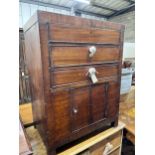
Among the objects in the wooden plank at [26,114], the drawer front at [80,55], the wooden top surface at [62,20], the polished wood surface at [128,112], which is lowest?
the polished wood surface at [128,112]

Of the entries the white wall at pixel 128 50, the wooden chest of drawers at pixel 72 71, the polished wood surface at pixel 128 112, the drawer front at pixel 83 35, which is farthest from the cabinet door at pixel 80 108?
the white wall at pixel 128 50

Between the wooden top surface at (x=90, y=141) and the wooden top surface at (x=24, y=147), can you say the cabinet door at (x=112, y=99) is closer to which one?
the wooden top surface at (x=90, y=141)

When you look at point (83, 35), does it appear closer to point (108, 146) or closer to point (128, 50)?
point (108, 146)

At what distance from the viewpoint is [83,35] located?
63cm

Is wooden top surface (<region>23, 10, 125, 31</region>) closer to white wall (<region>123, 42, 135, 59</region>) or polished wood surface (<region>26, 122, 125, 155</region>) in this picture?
polished wood surface (<region>26, 122, 125, 155</region>)

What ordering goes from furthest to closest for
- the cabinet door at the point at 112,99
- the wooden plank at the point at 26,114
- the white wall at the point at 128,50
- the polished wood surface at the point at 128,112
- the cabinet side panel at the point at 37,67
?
the white wall at the point at 128,50
the polished wood surface at the point at 128,112
the wooden plank at the point at 26,114
the cabinet door at the point at 112,99
the cabinet side panel at the point at 37,67

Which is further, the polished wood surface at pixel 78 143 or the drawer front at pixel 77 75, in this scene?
the polished wood surface at pixel 78 143

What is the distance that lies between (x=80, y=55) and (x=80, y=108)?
9.7 inches

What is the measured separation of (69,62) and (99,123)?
390 millimetres

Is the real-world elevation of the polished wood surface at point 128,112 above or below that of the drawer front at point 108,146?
above

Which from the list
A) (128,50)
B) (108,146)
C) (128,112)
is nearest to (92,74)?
(108,146)

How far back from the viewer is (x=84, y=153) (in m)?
0.77

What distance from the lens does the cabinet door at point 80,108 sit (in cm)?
66
